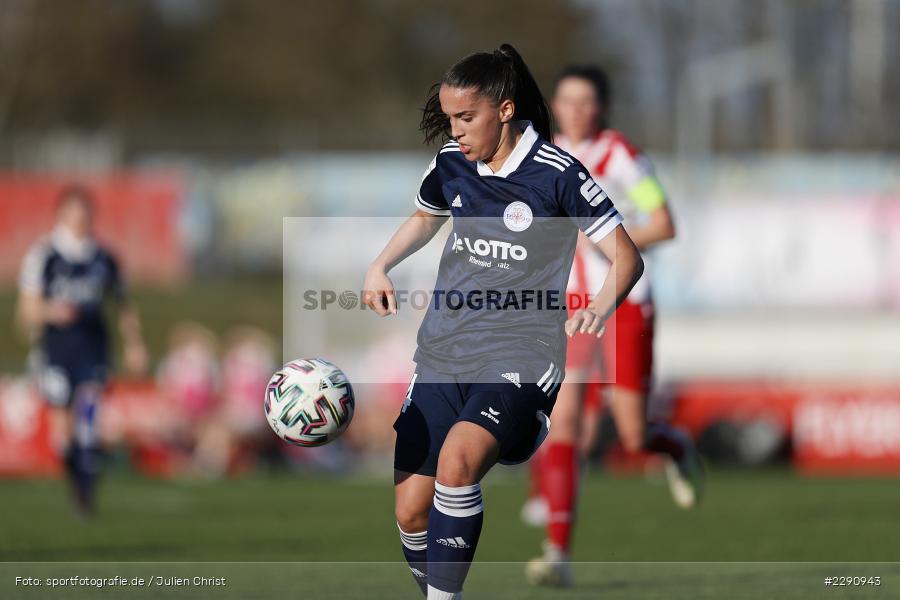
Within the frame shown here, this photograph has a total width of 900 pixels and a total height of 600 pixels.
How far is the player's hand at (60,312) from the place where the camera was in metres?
11.7

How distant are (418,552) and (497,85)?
1891 millimetres

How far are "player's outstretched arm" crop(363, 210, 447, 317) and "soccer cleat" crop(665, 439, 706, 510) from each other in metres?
3.26

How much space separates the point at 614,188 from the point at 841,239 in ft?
62.9

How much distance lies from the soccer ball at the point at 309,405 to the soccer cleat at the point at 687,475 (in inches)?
134

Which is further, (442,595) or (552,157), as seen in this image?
(552,157)

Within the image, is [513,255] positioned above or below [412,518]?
above

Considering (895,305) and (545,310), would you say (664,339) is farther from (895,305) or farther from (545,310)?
(545,310)

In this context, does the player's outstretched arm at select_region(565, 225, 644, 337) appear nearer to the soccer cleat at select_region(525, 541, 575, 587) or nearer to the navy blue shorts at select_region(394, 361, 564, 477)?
the navy blue shorts at select_region(394, 361, 564, 477)

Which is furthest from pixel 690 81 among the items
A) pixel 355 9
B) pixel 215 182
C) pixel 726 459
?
pixel 726 459

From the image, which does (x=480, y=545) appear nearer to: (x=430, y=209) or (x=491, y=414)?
(x=430, y=209)

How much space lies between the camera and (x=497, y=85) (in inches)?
228

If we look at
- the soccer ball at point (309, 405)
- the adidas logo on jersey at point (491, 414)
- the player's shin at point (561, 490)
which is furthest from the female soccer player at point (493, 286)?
the player's shin at point (561, 490)

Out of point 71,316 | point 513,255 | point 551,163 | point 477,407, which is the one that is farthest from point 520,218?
point 71,316

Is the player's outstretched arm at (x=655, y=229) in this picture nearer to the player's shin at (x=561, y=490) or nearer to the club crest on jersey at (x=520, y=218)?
the player's shin at (x=561, y=490)
